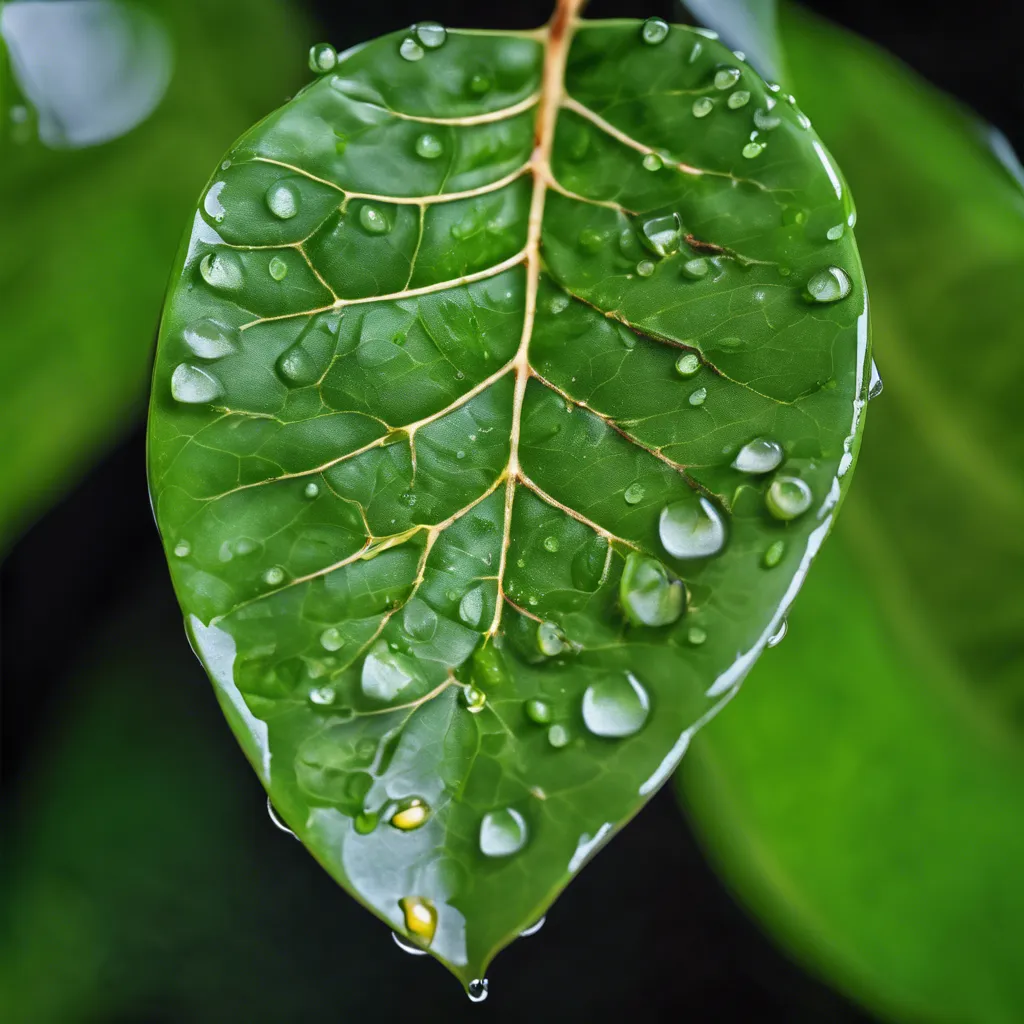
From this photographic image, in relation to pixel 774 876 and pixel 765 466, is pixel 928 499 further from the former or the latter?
pixel 765 466

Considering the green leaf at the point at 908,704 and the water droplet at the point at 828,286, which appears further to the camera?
the green leaf at the point at 908,704

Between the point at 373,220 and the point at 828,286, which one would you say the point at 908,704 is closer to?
the point at 828,286

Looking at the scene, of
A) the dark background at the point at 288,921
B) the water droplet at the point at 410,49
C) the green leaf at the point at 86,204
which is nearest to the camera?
the water droplet at the point at 410,49

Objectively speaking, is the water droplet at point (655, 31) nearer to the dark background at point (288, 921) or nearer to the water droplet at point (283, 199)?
the water droplet at point (283, 199)

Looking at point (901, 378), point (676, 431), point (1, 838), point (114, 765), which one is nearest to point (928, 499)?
point (901, 378)

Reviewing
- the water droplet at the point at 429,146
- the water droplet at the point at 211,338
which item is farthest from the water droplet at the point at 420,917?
the water droplet at the point at 429,146

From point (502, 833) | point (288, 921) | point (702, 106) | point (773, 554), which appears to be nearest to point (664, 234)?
point (702, 106)
